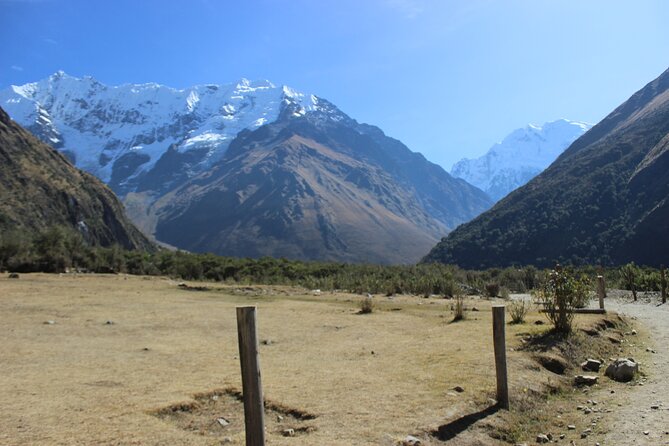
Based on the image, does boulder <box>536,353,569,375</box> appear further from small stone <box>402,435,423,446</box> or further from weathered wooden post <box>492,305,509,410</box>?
small stone <box>402,435,423,446</box>

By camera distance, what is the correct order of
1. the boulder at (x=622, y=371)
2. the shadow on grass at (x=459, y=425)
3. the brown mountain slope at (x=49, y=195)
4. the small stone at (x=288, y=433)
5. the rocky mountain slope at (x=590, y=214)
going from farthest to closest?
the rocky mountain slope at (x=590, y=214)
the brown mountain slope at (x=49, y=195)
the boulder at (x=622, y=371)
the shadow on grass at (x=459, y=425)
the small stone at (x=288, y=433)

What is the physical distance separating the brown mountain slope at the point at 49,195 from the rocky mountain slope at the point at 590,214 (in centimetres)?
6283

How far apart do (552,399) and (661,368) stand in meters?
3.70

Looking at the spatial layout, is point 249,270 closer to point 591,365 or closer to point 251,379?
point 591,365

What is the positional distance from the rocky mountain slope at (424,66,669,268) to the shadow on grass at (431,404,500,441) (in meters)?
79.5

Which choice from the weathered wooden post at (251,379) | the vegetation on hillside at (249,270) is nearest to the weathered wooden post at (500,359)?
the weathered wooden post at (251,379)

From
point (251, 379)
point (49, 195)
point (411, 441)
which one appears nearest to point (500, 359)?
point (411, 441)

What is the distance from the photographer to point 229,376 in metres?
11.1

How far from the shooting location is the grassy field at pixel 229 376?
7.98 m

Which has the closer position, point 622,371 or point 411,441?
point 411,441

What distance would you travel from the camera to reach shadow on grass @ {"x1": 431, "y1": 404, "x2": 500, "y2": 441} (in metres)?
8.00

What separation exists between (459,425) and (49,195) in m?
84.3

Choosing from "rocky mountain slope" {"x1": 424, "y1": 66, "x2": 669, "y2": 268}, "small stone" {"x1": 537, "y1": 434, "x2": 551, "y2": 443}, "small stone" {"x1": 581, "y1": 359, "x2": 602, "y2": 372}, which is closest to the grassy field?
"small stone" {"x1": 537, "y1": 434, "x2": 551, "y2": 443}

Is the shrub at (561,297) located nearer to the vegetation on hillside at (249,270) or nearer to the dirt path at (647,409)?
the dirt path at (647,409)
